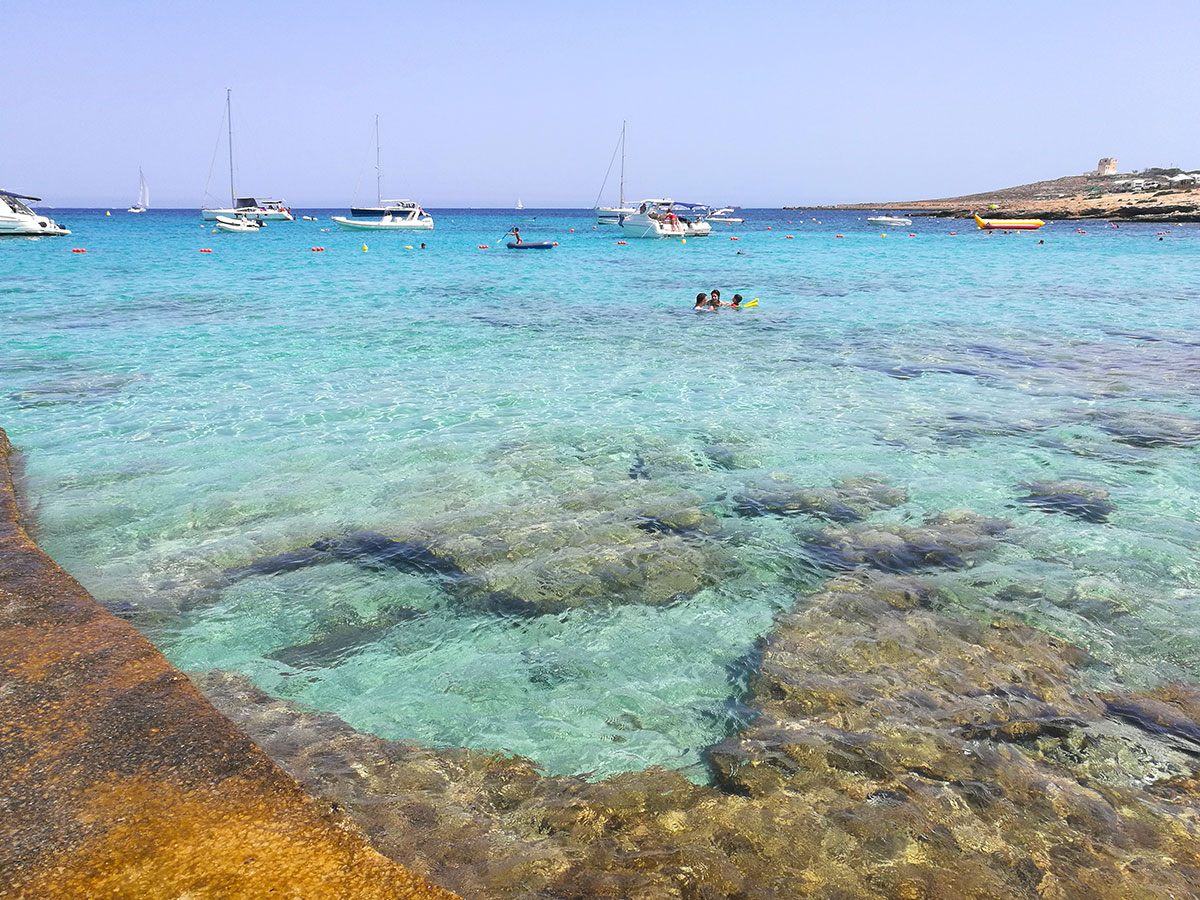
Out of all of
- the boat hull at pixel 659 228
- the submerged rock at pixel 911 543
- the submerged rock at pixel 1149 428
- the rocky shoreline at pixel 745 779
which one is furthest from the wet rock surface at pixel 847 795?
the boat hull at pixel 659 228

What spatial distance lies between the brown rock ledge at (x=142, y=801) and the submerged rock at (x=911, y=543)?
4.48m

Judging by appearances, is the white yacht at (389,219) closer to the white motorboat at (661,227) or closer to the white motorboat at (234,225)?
the white motorboat at (234,225)

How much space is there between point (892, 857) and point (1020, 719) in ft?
4.68

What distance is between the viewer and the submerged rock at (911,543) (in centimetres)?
594

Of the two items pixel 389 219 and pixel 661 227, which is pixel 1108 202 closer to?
pixel 661 227

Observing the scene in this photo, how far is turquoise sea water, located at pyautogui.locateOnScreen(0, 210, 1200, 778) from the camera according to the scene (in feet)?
15.5

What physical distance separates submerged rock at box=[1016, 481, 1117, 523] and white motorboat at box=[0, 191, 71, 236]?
5843cm

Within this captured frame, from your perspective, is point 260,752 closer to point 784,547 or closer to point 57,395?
point 784,547

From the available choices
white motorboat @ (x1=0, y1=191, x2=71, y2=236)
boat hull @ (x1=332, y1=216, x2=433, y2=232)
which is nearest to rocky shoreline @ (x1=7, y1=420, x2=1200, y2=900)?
white motorboat @ (x1=0, y1=191, x2=71, y2=236)

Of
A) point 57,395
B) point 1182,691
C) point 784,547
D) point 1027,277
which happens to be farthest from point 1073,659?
point 1027,277

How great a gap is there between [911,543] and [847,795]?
3298 mm

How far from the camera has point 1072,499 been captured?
732 cm

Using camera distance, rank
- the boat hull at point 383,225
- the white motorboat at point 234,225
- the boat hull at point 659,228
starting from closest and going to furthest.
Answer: the boat hull at point 659,228 < the boat hull at point 383,225 < the white motorboat at point 234,225

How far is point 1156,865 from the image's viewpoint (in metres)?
3.05
